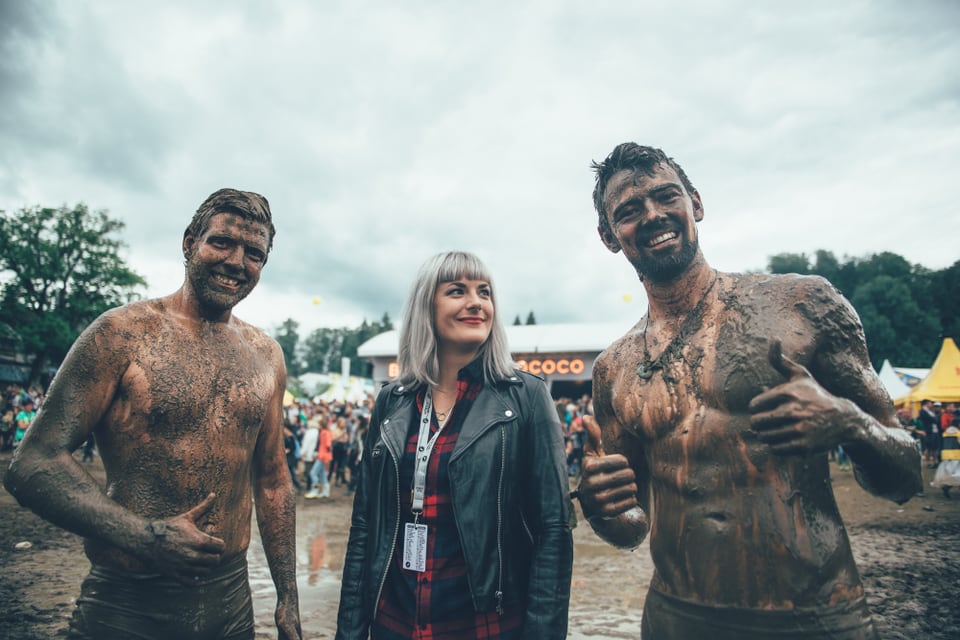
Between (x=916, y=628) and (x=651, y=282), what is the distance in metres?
4.67

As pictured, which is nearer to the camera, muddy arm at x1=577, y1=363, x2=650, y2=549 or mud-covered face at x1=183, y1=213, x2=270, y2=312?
muddy arm at x1=577, y1=363, x2=650, y2=549

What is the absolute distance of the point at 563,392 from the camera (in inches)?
1139

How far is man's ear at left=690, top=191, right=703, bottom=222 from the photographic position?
8.02 feet

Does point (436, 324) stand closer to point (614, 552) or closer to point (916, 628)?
point (916, 628)

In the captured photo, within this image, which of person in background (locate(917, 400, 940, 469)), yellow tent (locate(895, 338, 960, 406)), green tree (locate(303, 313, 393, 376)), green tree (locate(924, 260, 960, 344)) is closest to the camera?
person in background (locate(917, 400, 940, 469))

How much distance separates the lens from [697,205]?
8.12ft

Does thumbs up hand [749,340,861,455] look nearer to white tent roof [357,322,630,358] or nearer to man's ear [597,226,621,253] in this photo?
man's ear [597,226,621,253]

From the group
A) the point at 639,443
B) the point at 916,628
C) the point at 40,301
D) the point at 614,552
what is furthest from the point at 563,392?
the point at 40,301

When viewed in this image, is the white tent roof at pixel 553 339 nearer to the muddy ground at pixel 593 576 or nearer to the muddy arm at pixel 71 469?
the muddy ground at pixel 593 576

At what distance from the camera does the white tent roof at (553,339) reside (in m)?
23.1

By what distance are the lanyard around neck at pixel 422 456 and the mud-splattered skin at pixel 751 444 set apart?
611 mm

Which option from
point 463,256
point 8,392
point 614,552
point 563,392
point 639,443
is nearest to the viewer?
point 639,443

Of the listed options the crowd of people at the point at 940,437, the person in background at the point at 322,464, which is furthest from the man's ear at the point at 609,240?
the person in background at the point at 322,464

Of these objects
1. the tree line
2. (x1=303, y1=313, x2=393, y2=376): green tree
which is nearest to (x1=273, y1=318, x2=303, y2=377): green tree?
(x1=303, y1=313, x2=393, y2=376): green tree
